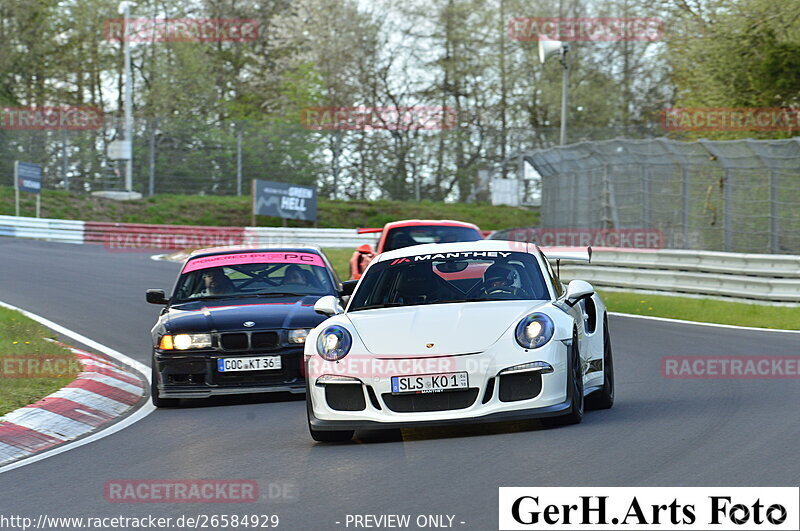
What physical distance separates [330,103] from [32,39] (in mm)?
13871

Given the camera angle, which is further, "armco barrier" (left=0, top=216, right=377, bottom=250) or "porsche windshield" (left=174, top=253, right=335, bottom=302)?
"armco barrier" (left=0, top=216, right=377, bottom=250)

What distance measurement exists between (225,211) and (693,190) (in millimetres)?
24659

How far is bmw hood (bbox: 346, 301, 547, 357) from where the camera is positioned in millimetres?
7488

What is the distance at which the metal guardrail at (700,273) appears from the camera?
57.9 feet

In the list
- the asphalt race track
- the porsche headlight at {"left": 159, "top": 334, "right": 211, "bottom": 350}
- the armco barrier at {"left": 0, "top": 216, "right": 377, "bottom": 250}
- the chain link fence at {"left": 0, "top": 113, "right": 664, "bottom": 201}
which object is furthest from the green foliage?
the porsche headlight at {"left": 159, "top": 334, "right": 211, "bottom": 350}

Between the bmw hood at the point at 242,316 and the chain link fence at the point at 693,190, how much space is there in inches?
400

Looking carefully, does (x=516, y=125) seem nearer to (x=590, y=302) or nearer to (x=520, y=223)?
(x=520, y=223)

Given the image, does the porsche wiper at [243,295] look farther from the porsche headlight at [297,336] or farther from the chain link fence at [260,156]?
the chain link fence at [260,156]

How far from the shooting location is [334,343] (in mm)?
7828

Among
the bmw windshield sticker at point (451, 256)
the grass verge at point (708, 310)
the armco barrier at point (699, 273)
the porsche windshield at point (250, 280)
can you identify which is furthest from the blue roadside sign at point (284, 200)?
the bmw windshield sticker at point (451, 256)

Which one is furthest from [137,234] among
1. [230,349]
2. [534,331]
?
[534,331]

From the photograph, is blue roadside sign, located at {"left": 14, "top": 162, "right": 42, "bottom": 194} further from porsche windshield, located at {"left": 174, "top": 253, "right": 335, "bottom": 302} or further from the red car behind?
porsche windshield, located at {"left": 174, "top": 253, "right": 335, "bottom": 302}

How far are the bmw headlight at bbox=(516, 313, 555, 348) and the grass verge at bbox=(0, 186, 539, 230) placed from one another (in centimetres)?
3360

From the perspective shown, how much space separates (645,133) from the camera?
46531mm
